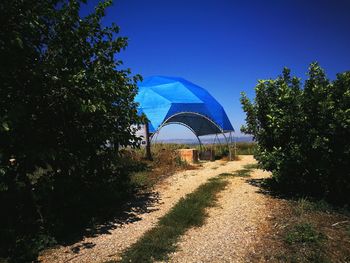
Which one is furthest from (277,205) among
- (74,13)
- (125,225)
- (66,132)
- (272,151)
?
(74,13)

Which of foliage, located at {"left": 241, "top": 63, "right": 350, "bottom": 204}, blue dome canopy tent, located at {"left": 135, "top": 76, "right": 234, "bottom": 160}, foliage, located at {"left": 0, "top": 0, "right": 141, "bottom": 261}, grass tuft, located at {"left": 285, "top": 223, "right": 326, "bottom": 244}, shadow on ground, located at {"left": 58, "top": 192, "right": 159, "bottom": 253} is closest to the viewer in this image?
foliage, located at {"left": 0, "top": 0, "right": 141, "bottom": 261}

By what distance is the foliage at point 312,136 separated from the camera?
8547 millimetres

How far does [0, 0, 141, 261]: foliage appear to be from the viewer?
5.62m

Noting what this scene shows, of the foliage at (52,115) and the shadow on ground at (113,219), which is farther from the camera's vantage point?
the shadow on ground at (113,219)

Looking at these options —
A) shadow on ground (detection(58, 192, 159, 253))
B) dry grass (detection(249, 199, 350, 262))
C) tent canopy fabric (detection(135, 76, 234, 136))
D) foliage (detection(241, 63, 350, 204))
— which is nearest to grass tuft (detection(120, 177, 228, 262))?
shadow on ground (detection(58, 192, 159, 253))

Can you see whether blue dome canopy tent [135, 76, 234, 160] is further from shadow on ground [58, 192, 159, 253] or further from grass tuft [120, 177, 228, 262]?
Answer: grass tuft [120, 177, 228, 262]

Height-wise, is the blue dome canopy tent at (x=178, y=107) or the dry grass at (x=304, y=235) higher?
the blue dome canopy tent at (x=178, y=107)

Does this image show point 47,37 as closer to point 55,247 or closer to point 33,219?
point 33,219

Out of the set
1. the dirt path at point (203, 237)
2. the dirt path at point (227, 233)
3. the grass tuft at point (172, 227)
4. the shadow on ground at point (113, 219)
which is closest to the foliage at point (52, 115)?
the shadow on ground at point (113, 219)

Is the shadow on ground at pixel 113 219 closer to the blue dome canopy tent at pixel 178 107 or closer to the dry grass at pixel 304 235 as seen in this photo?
the dry grass at pixel 304 235

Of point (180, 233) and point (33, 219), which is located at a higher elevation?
point (33, 219)

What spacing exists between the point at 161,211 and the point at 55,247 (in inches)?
141

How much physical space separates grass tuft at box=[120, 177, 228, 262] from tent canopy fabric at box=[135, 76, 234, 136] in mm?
11925

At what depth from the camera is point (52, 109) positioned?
6.57 metres
